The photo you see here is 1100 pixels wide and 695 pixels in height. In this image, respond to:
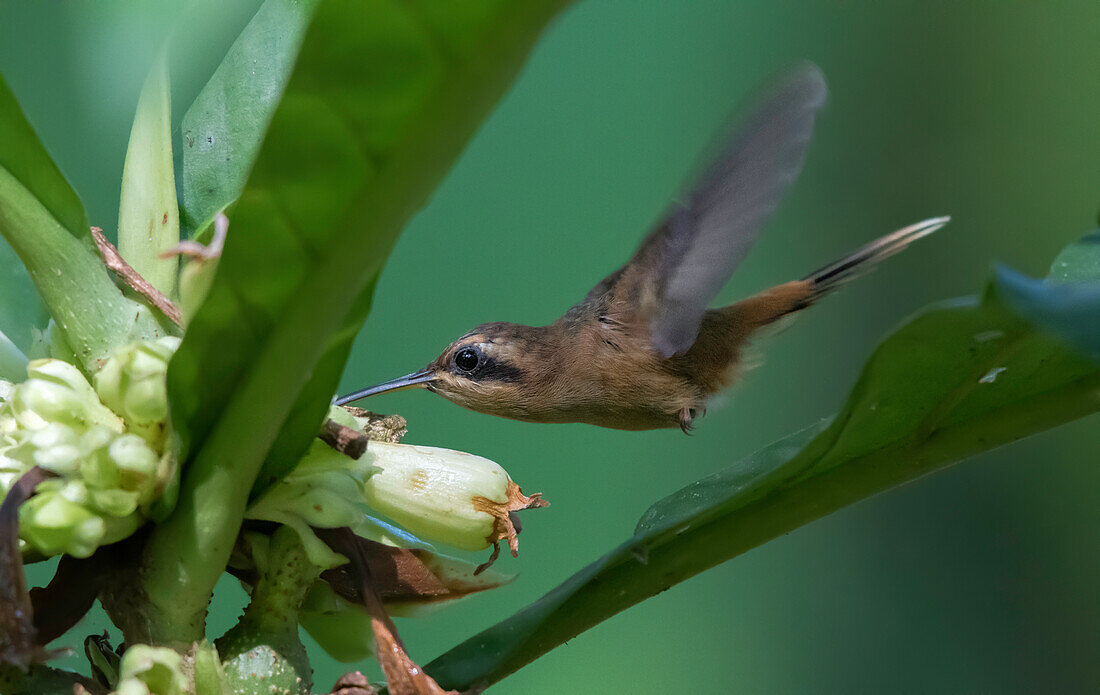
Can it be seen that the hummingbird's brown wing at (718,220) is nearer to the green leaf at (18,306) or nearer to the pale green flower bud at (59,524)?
the green leaf at (18,306)

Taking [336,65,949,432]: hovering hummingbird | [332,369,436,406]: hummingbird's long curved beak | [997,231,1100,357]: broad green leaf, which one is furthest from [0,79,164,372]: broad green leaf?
[332,369,436,406]: hummingbird's long curved beak

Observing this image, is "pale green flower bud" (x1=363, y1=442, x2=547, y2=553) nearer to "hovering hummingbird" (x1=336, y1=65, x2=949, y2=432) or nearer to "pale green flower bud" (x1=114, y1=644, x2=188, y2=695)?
"pale green flower bud" (x1=114, y1=644, x2=188, y2=695)

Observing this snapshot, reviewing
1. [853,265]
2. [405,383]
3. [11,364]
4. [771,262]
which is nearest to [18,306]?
[11,364]

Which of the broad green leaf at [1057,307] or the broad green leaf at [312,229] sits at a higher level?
the broad green leaf at [1057,307]

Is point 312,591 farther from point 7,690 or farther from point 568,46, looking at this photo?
point 568,46

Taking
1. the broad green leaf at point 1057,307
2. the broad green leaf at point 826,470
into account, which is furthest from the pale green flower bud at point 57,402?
the broad green leaf at point 1057,307

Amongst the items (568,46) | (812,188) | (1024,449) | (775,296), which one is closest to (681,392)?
(775,296)
